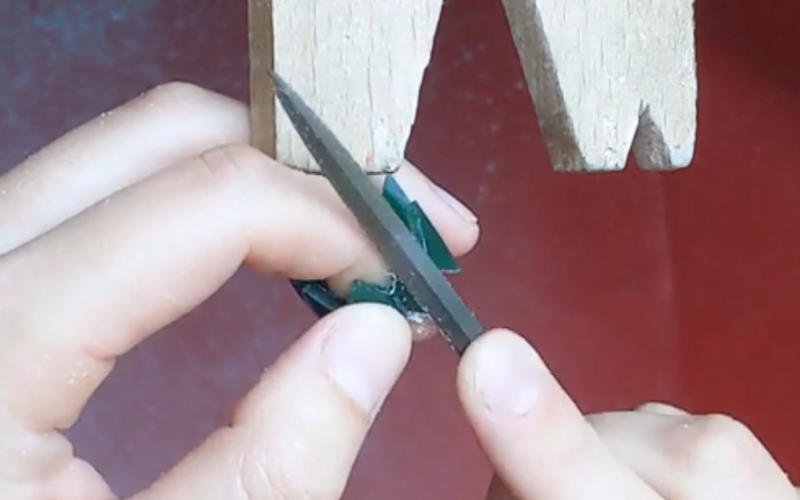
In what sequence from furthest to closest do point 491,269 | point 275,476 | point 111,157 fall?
point 491,269, point 111,157, point 275,476

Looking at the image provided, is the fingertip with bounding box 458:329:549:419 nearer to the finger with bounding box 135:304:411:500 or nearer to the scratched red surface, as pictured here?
the finger with bounding box 135:304:411:500

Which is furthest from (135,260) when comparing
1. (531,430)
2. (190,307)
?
(531,430)

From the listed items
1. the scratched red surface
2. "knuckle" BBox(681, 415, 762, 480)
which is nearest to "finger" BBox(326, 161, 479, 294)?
"knuckle" BBox(681, 415, 762, 480)

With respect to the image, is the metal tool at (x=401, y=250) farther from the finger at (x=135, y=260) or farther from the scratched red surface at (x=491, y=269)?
the scratched red surface at (x=491, y=269)

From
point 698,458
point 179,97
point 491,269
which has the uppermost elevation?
point 179,97

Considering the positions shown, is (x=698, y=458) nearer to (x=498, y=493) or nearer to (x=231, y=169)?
(x=498, y=493)

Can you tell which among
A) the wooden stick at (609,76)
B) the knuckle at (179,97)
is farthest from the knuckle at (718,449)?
the knuckle at (179,97)
